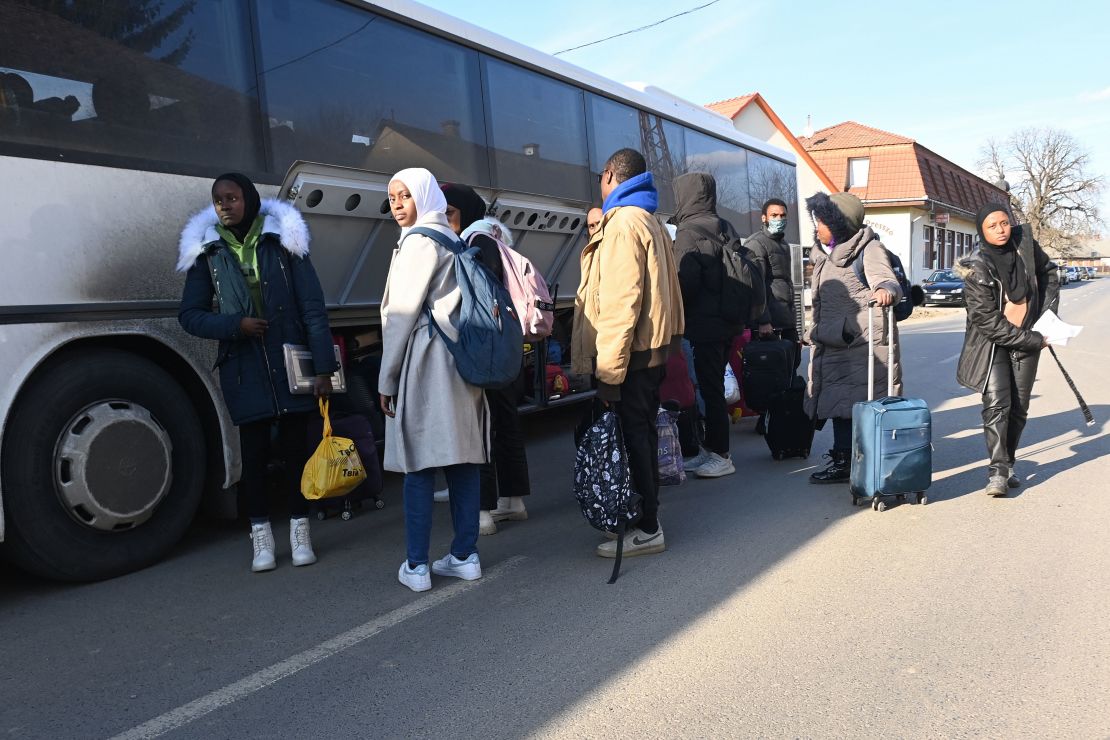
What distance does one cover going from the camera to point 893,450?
4797mm

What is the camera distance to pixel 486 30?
6672 mm

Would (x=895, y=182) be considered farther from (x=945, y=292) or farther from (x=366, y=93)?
(x=366, y=93)

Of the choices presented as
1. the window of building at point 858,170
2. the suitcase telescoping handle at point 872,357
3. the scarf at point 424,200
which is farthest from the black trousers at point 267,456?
the window of building at point 858,170

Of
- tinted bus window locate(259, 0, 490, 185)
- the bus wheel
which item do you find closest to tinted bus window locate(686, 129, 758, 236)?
tinted bus window locate(259, 0, 490, 185)

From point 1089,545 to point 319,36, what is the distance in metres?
5.22

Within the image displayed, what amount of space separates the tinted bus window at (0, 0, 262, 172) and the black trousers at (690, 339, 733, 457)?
10.1ft

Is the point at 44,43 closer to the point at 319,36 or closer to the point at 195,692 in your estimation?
the point at 319,36

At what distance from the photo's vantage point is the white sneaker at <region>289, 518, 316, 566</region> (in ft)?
14.0

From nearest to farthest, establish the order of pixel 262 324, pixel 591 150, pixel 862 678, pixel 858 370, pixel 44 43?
1. pixel 862 678
2. pixel 44 43
3. pixel 262 324
4. pixel 858 370
5. pixel 591 150

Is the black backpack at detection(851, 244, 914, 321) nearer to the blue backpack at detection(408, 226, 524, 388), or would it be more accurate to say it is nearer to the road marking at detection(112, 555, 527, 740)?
the blue backpack at detection(408, 226, 524, 388)

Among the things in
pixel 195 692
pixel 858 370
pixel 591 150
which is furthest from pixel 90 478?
pixel 591 150

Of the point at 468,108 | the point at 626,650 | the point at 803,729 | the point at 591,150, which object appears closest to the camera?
the point at 803,729

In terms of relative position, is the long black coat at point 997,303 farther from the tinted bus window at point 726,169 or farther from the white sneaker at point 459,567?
the tinted bus window at point 726,169

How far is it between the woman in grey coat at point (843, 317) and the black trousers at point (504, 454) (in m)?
2.09
